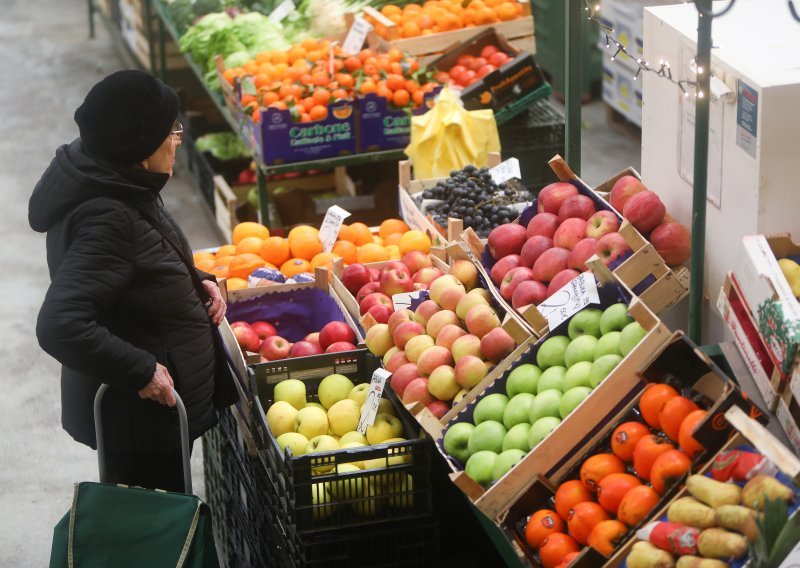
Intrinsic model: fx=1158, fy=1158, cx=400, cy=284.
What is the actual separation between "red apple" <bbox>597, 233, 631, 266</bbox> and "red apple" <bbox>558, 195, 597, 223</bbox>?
21cm

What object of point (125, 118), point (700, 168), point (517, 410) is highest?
point (125, 118)

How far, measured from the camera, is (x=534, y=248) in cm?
328

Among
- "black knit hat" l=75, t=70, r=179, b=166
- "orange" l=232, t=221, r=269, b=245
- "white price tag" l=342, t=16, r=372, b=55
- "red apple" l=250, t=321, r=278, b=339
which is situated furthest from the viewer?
"white price tag" l=342, t=16, r=372, b=55

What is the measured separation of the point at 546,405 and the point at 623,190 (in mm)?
935

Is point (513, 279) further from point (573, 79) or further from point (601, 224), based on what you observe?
point (573, 79)

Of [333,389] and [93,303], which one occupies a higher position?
[93,303]

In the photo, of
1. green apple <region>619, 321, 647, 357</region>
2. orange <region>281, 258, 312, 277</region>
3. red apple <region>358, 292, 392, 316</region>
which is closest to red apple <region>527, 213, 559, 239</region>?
red apple <region>358, 292, 392, 316</region>

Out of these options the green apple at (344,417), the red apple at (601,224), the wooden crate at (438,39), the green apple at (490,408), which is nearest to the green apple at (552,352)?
the green apple at (490,408)

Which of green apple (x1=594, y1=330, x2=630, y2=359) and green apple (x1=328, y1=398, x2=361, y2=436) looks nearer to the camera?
green apple (x1=594, y1=330, x2=630, y2=359)

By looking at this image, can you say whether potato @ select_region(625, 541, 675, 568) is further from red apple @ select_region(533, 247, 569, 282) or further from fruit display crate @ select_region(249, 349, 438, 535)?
red apple @ select_region(533, 247, 569, 282)

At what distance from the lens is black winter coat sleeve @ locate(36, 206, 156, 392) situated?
2.80 metres

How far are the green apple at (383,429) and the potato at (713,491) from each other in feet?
3.41

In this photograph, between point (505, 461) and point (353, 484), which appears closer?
point (505, 461)

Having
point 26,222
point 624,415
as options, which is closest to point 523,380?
point 624,415
